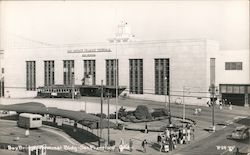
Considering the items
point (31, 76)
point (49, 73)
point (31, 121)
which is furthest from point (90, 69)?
point (31, 121)

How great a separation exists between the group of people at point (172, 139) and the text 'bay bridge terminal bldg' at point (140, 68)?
34.2m

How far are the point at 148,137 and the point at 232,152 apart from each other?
50.0ft

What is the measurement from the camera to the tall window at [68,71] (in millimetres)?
110125

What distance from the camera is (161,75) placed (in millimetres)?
100062

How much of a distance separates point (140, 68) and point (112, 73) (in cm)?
833

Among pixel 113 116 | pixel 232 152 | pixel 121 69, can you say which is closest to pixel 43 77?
pixel 121 69

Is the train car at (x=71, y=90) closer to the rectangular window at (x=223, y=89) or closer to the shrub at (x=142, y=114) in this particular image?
the shrub at (x=142, y=114)

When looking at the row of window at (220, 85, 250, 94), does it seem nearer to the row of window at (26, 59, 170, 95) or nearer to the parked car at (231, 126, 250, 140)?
the row of window at (26, 59, 170, 95)

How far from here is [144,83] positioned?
4001 inches

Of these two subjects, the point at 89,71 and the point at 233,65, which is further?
the point at 89,71

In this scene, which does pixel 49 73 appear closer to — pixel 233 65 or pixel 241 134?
pixel 233 65

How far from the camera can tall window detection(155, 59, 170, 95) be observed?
9844cm

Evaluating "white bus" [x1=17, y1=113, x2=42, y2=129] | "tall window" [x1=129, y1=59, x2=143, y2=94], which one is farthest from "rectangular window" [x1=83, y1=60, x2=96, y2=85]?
"white bus" [x1=17, y1=113, x2=42, y2=129]

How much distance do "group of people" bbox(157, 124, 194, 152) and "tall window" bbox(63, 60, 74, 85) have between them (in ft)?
194
